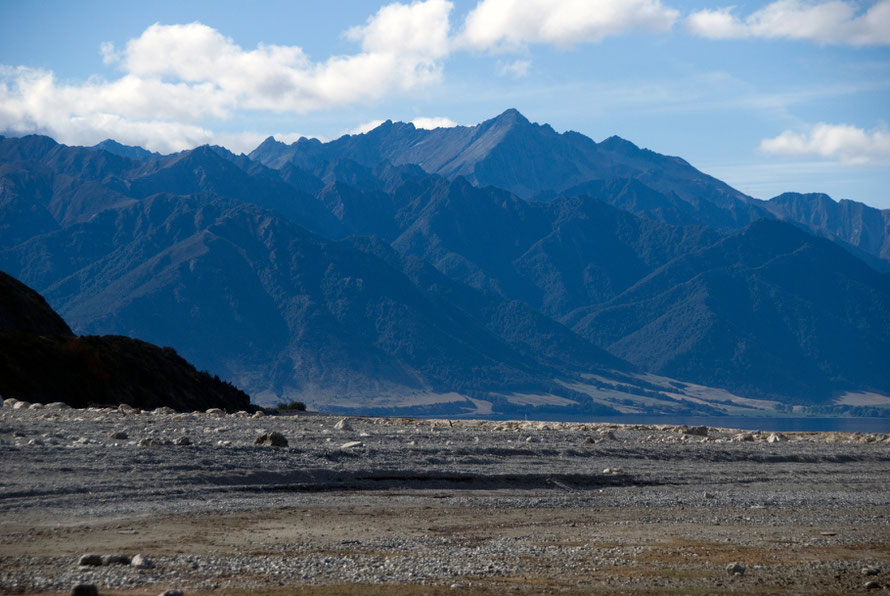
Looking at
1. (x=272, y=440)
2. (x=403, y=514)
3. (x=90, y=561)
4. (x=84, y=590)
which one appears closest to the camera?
(x=84, y=590)

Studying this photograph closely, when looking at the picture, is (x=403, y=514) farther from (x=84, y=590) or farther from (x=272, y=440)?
(x=84, y=590)

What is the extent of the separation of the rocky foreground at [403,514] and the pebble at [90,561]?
0.06 ft

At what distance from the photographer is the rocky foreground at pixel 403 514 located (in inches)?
528

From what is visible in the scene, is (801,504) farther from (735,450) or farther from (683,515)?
(735,450)

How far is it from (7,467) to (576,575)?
31.9 ft

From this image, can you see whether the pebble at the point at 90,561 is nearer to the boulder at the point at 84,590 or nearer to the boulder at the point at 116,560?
the boulder at the point at 116,560

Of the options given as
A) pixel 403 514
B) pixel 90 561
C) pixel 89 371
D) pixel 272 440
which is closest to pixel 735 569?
pixel 403 514

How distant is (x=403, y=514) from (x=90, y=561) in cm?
611

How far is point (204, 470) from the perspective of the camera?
63.8 feet

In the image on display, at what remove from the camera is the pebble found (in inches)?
508

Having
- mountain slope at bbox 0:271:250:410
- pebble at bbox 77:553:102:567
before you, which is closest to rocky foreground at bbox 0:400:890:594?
pebble at bbox 77:553:102:567

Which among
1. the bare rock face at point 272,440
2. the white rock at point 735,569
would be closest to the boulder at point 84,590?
the white rock at point 735,569

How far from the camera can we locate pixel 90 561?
1296cm

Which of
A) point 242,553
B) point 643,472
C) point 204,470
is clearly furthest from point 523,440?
point 242,553
